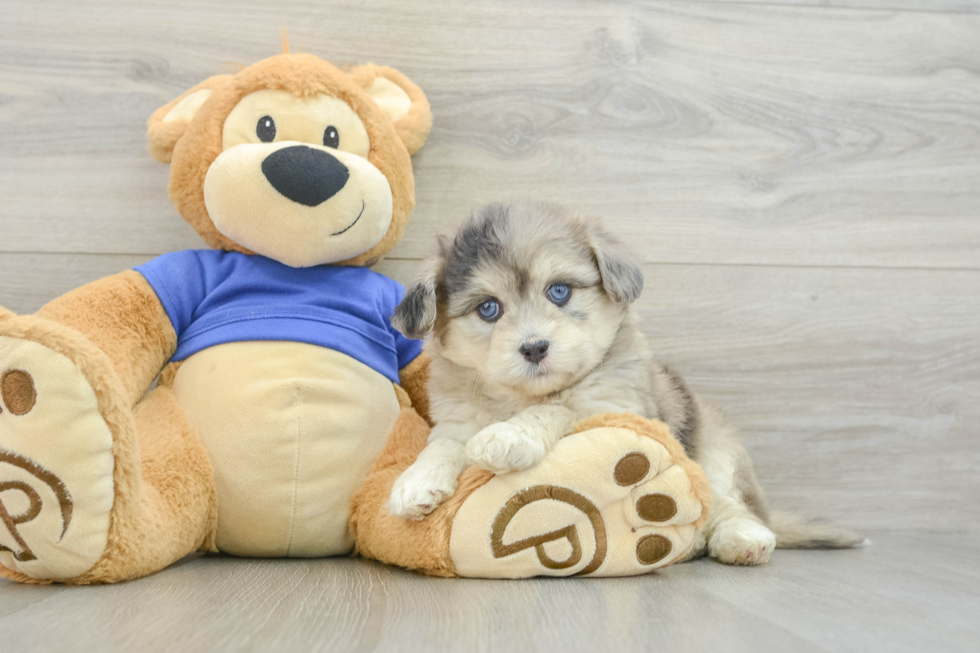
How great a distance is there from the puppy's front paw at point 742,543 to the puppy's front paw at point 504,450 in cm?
62

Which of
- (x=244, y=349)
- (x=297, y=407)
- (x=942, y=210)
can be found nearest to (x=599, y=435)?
(x=297, y=407)

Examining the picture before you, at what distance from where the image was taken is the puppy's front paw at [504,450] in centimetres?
143

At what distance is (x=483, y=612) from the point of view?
1.26m

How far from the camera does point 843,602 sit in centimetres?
139

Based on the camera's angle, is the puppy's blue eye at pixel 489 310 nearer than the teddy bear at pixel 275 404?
No

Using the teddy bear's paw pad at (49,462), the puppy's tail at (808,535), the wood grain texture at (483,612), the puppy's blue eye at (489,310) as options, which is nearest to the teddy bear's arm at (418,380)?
the puppy's blue eye at (489,310)

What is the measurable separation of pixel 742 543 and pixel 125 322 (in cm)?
158

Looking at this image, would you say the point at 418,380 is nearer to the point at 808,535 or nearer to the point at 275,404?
the point at 275,404

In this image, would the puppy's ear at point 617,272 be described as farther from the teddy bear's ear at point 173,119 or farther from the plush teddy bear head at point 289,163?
the teddy bear's ear at point 173,119

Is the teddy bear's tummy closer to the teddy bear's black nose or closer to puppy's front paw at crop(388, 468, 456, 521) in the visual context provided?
puppy's front paw at crop(388, 468, 456, 521)

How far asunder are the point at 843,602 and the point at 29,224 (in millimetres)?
2346

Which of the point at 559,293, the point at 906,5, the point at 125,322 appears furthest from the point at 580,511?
the point at 906,5

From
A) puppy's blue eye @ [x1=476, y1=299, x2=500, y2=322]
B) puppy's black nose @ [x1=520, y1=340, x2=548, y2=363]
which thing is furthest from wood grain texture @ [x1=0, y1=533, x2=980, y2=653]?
puppy's blue eye @ [x1=476, y1=299, x2=500, y2=322]

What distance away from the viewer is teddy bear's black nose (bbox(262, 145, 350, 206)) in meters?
1.69
